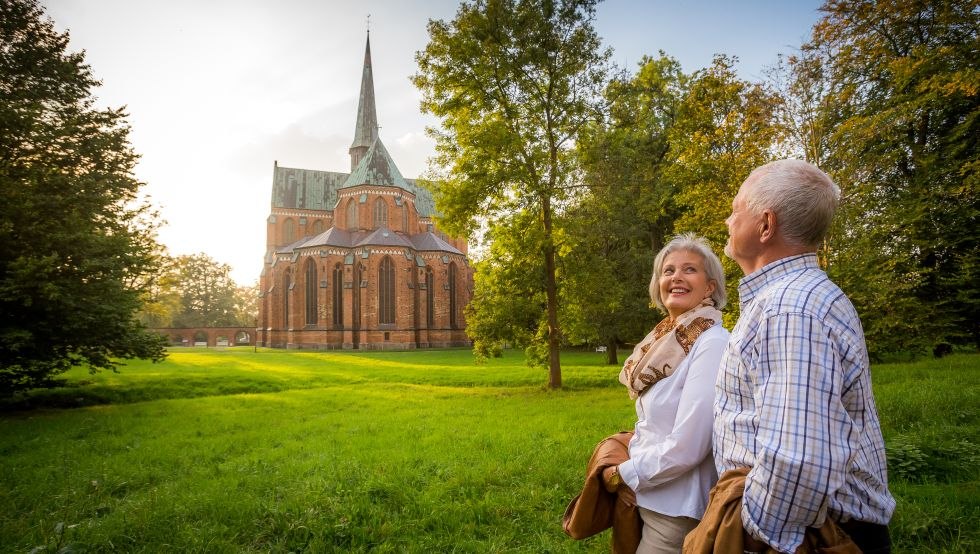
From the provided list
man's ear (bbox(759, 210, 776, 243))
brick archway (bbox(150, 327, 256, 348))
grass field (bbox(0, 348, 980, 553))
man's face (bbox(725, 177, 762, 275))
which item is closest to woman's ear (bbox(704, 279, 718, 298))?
man's face (bbox(725, 177, 762, 275))

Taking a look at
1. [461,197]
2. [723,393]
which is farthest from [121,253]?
[723,393]

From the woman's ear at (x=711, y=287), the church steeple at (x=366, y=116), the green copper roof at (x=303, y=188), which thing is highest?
the church steeple at (x=366, y=116)

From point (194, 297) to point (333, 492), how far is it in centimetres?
7405

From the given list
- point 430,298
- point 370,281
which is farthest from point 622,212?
point 430,298

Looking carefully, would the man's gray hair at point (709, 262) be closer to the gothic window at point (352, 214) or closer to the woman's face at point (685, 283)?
the woman's face at point (685, 283)

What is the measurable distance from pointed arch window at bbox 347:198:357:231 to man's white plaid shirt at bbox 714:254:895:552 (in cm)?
4623

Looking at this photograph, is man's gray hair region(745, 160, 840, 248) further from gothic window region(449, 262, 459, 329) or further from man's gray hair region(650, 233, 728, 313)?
gothic window region(449, 262, 459, 329)

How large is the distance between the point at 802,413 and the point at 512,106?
1278cm

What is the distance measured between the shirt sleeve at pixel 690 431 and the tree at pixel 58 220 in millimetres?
11581

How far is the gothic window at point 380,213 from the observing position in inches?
1788

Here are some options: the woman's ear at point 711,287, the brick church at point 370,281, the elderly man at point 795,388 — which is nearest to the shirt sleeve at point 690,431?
the elderly man at point 795,388

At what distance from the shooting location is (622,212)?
2044 cm

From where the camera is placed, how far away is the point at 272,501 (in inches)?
193

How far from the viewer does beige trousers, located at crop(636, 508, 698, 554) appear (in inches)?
80.3
